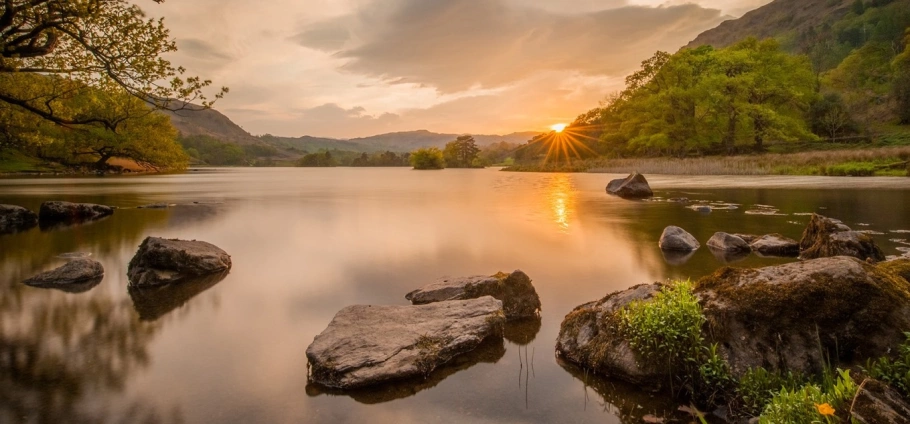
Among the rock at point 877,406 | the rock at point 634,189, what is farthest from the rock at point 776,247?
the rock at point 634,189

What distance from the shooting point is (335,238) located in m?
16.8

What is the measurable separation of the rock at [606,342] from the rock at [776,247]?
7.83 metres

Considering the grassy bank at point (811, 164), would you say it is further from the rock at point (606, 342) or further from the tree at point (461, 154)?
the tree at point (461, 154)

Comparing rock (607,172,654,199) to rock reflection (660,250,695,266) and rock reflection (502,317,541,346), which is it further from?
rock reflection (502,317,541,346)

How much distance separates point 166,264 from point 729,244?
559 inches

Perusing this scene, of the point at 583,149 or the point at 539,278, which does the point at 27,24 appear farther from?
the point at 583,149

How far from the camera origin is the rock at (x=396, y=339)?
5367mm

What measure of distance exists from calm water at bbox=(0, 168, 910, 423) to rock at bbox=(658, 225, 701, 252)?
0.49m

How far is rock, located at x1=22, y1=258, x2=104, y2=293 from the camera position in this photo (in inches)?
382

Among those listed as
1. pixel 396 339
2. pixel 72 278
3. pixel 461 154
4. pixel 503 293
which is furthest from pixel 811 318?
pixel 461 154

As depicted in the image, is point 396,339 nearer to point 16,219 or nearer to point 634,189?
point 16,219

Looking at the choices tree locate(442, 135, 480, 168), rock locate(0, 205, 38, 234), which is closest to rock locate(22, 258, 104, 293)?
rock locate(0, 205, 38, 234)

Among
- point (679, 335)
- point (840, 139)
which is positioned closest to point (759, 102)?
point (840, 139)

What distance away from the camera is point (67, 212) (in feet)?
69.2
